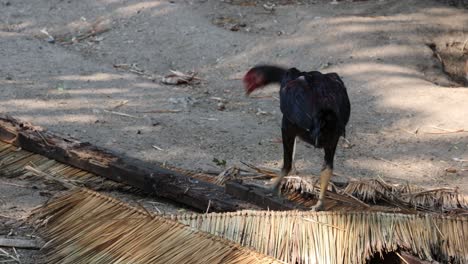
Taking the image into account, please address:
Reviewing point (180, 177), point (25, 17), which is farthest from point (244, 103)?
point (25, 17)

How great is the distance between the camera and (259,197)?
419 cm

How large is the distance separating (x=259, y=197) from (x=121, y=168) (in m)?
0.93

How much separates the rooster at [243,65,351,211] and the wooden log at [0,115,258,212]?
0.37 metres

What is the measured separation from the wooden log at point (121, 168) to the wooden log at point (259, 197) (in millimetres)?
49

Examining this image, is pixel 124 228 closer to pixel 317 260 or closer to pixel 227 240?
pixel 227 240

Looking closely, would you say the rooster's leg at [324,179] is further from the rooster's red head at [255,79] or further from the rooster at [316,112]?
the rooster's red head at [255,79]

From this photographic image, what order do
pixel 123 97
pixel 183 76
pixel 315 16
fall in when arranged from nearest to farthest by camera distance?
pixel 123 97, pixel 183 76, pixel 315 16

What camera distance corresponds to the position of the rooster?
391 cm

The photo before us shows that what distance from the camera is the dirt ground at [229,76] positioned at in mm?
5766

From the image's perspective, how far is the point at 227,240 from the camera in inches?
133

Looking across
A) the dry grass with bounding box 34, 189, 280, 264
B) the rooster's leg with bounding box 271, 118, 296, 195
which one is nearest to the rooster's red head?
the rooster's leg with bounding box 271, 118, 296, 195

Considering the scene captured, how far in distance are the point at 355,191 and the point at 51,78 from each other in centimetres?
371

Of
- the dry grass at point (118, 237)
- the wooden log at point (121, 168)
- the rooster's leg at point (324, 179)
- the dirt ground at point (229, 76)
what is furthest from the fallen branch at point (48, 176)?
the rooster's leg at point (324, 179)

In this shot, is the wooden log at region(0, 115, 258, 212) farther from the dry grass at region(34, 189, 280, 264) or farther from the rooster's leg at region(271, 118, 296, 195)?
the dry grass at region(34, 189, 280, 264)
